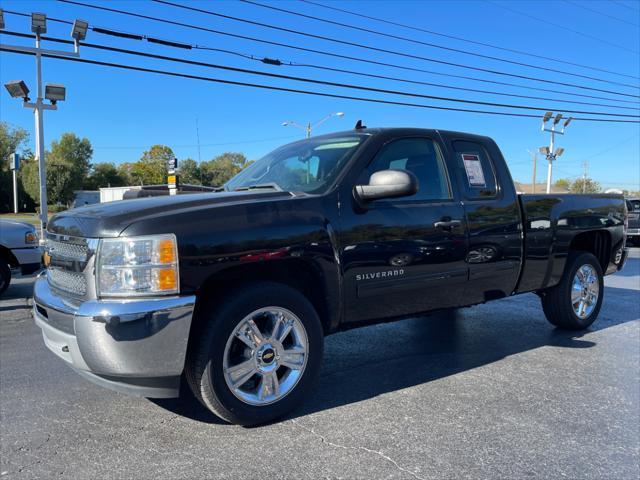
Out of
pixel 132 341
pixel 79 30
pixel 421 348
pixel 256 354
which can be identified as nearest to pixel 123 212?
pixel 132 341

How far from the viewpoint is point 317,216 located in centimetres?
333

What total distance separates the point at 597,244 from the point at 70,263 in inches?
A: 216

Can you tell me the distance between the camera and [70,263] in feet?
9.89

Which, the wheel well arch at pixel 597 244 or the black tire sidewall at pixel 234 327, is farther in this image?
the wheel well arch at pixel 597 244

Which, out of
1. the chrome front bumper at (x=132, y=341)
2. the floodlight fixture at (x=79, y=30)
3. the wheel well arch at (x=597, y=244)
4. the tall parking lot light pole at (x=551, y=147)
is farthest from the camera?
the tall parking lot light pole at (x=551, y=147)

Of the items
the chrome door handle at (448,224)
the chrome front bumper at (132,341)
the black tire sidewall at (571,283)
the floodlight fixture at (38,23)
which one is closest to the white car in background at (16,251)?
the chrome front bumper at (132,341)

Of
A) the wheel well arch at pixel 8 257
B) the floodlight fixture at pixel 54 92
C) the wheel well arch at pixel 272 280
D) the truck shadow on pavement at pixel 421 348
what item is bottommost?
the truck shadow on pavement at pixel 421 348

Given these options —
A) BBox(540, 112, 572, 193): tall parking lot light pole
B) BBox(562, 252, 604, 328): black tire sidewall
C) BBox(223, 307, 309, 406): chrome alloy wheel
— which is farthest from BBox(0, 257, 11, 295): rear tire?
BBox(540, 112, 572, 193): tall parking lot light pole

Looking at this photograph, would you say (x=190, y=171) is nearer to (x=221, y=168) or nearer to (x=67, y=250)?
(x=221, y=168)

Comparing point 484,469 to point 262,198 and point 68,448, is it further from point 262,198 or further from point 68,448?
point 68,448

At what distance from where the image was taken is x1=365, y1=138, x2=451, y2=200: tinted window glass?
13.2 feet

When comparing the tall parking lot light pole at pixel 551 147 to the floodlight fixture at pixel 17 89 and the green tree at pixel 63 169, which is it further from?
the green tree at pixel 63 169

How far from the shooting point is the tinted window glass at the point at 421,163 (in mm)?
4020

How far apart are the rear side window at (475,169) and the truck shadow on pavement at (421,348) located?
1405 mm
